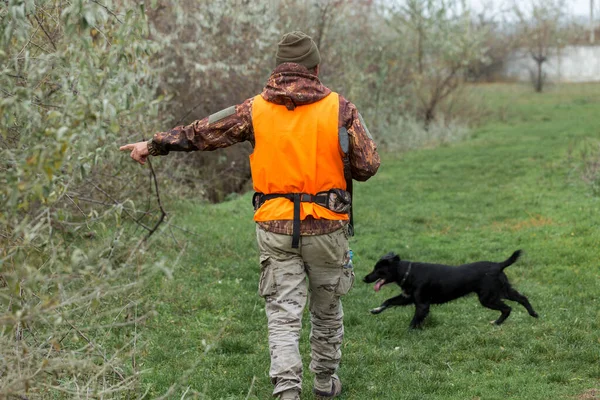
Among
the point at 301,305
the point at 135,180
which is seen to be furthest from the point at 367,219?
the point at 301,305

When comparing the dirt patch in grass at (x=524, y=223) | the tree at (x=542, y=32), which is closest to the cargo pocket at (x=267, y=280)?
the dirt patch in grass at (x=524, y=223)

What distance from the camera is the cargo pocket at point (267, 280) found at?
4.50 m

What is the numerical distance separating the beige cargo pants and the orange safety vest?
0.17m

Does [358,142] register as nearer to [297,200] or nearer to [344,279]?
[297,200]

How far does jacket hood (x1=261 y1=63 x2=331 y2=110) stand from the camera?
14.3 feet

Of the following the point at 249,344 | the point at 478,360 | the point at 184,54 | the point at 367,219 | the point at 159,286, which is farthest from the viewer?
the point at 184,54

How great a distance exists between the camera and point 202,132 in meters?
4.51

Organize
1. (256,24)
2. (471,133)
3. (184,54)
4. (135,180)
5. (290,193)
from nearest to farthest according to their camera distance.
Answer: (290,193), (135,180), (184,54), (256,24), (471,133)

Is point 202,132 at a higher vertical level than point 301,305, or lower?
higher

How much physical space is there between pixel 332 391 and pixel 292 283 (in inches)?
40.8

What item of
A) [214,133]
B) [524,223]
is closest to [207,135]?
[214,133]

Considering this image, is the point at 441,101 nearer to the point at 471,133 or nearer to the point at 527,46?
the point at 471,133

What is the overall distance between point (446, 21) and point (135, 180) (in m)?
18.0

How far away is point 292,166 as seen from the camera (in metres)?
4.38
